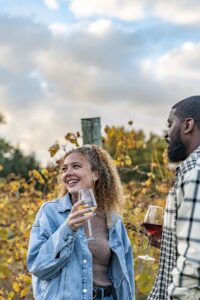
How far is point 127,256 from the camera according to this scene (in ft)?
13.0

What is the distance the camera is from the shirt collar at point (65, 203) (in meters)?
3.68

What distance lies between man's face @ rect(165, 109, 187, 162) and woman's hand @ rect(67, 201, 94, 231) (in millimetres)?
702

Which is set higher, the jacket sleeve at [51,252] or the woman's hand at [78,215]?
the woman's hand at [78,215]

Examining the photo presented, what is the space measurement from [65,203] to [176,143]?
117 centimetres

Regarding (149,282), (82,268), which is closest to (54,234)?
(82,268)

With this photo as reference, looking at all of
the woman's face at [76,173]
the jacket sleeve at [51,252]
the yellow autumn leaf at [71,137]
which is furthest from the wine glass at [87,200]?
the yellow autumn leaf at [71,137]

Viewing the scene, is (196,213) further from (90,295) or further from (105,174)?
(105,174)

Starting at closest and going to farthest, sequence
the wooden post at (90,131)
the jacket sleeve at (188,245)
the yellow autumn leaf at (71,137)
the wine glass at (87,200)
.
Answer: the jacket sleeve at (188,245)
the wine glass at (87,200)
the yellow autumn leaf at (71,137)
the wooden post at (90,131)

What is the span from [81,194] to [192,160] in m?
0.90

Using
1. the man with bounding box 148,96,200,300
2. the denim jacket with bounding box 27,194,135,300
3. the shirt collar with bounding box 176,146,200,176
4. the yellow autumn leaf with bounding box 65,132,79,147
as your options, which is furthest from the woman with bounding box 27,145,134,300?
the yellow autumn leaf with bounding box 65,132,79,147

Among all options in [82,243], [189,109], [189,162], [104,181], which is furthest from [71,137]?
[189,162]

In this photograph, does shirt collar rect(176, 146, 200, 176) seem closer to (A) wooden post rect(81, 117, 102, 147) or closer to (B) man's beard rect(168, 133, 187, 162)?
(B) man's beard rect(168, 133, 187, 162)

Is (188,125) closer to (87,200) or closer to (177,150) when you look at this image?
(177,150)

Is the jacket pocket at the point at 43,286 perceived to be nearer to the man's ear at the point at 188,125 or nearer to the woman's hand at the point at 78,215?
the woman's hand at the point at 78,215
